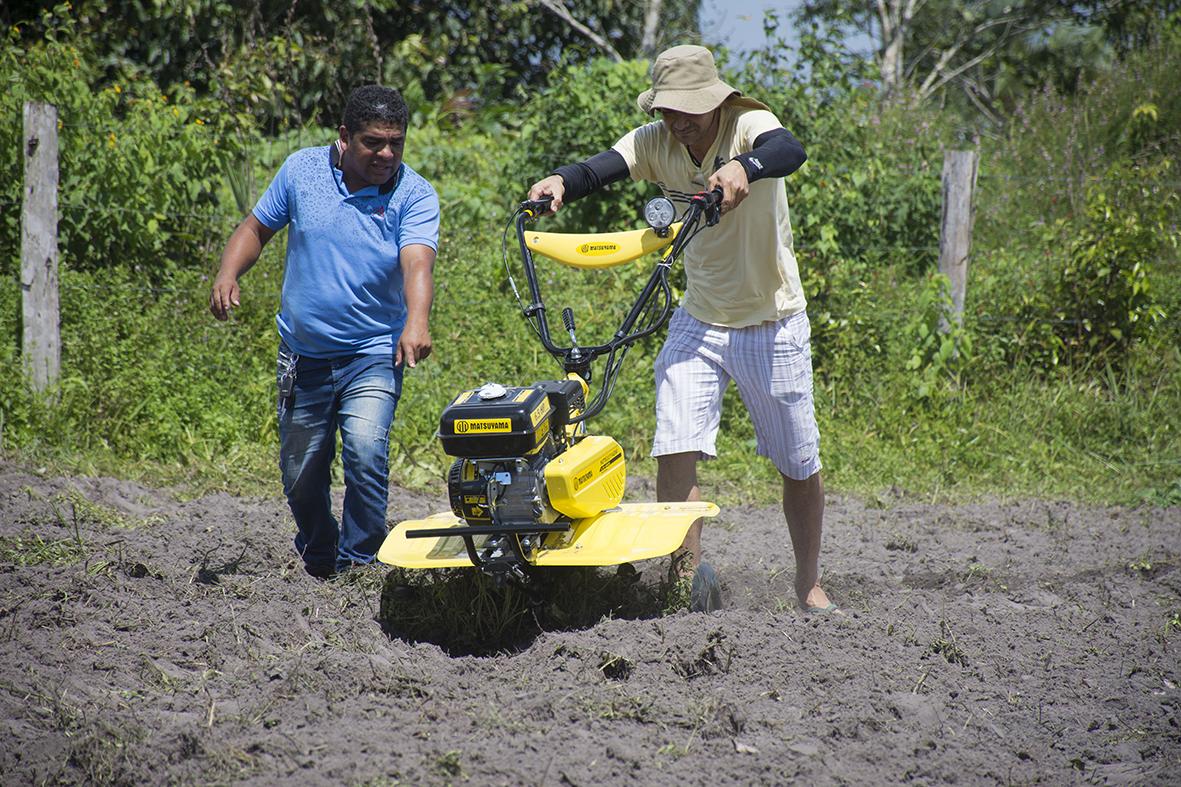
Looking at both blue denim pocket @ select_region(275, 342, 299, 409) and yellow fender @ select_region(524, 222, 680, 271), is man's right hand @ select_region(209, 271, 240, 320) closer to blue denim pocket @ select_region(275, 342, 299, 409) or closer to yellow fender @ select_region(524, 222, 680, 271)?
blue denim pocket @ select_region(275, 342, 299, 409)

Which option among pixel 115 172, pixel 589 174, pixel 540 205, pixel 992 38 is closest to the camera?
pixel 540 205

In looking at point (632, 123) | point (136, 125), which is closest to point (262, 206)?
point (136, 125)

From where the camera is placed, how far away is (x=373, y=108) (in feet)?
13.4

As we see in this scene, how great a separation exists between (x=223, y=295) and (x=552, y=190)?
122 centimetres

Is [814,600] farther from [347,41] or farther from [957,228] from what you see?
[347,41]

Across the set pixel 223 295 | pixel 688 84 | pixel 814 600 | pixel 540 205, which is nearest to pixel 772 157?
pixel 688 84

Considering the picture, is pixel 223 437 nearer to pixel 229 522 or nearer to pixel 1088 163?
pixel 229 522

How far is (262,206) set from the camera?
436cm

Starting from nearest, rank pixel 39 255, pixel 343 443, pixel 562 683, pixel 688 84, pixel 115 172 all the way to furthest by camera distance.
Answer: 1. pixel 562 683
2. pixel 688 84
3. pixel 343 443
4. pixel 39 255
5. pixel 115 172

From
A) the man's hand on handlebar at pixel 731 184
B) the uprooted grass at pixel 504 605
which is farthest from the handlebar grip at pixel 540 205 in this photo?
the uprooted grass at pixel 504 605

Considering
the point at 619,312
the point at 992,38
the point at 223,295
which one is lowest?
the point at 619,312

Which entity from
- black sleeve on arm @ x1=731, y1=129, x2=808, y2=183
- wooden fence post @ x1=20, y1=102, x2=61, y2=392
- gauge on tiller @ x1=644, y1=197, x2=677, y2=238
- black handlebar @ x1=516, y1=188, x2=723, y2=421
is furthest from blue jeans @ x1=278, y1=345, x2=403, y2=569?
wooden fence post @ x1=20, y1=102, x2=61, y2=392

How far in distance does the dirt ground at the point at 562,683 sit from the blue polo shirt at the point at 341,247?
90 cm

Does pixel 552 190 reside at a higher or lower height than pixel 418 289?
higher
